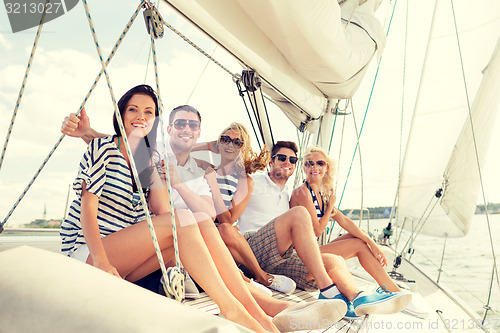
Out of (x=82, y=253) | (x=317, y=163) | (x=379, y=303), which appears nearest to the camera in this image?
(x=82, y=253)

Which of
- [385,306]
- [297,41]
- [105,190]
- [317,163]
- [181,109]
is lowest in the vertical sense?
[385,306]

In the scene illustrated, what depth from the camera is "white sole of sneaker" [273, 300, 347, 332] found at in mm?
1367

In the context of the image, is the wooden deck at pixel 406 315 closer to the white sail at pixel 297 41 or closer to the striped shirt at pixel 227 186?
the striped shirt at pixel 227 186

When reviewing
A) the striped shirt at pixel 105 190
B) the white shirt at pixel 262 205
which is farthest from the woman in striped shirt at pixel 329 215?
the striped shirt at pixel 105 190

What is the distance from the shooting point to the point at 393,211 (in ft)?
16.1

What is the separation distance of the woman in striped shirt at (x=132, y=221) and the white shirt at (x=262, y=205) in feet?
3.22

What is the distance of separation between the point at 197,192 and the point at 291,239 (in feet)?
1.77

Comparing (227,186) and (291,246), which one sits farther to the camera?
(227,186)

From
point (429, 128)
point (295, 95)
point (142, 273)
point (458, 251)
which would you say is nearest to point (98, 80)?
point (142, 273)

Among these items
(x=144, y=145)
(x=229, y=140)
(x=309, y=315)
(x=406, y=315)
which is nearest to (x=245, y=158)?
(x=229, y=140)

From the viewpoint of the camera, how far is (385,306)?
1654mm

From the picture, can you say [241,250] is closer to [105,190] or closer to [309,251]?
[309,251]

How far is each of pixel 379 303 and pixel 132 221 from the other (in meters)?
1.05

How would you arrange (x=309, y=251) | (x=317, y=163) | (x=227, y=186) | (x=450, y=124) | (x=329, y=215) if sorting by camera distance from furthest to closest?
(x=450, y=124) → (x=317, y=163) → (x=329, y=215) → (x=227, y=186) → (x=309, y=251)
